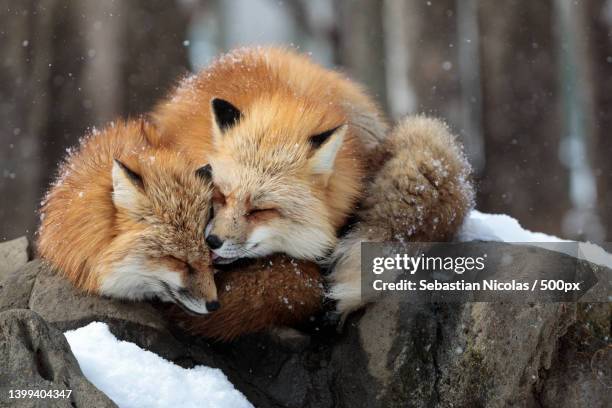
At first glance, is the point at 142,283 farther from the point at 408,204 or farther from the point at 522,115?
the point at 522,115

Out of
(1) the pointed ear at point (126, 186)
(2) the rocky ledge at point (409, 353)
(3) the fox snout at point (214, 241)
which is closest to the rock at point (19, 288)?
(2) the rocky ledge at point (409, 353)

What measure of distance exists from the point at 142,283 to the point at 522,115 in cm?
676

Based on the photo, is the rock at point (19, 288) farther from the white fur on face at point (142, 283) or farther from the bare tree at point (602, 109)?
the bare tree at point (602, 109)

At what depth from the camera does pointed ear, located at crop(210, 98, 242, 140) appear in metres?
3.52

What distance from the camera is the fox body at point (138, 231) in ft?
10.4

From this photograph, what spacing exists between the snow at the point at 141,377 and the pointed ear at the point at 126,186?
2.04ft

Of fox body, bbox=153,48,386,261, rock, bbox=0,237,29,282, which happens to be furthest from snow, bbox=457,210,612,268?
rock, bbox=0,237,29,282

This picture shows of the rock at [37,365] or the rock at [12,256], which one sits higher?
the rock at [12,256]

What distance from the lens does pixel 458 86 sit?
906 cm

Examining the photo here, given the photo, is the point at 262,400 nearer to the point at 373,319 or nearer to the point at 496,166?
the point at 373,319

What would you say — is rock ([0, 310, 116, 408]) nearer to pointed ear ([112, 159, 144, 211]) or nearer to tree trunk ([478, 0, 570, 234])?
pointed ear ([112, 159, 144, 211])

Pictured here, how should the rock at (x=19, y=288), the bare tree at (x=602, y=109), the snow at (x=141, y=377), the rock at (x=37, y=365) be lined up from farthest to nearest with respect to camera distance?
1. the bare tree at (x=602, y=109)
2. the rock at (x=19, y=288)
3. the snow at (x=141, y=377)
4. the rock at (x=37, y=365)

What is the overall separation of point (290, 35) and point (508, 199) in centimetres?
466

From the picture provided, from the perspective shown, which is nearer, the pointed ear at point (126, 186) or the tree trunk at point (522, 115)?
the pointed ear at point (126, 186)
